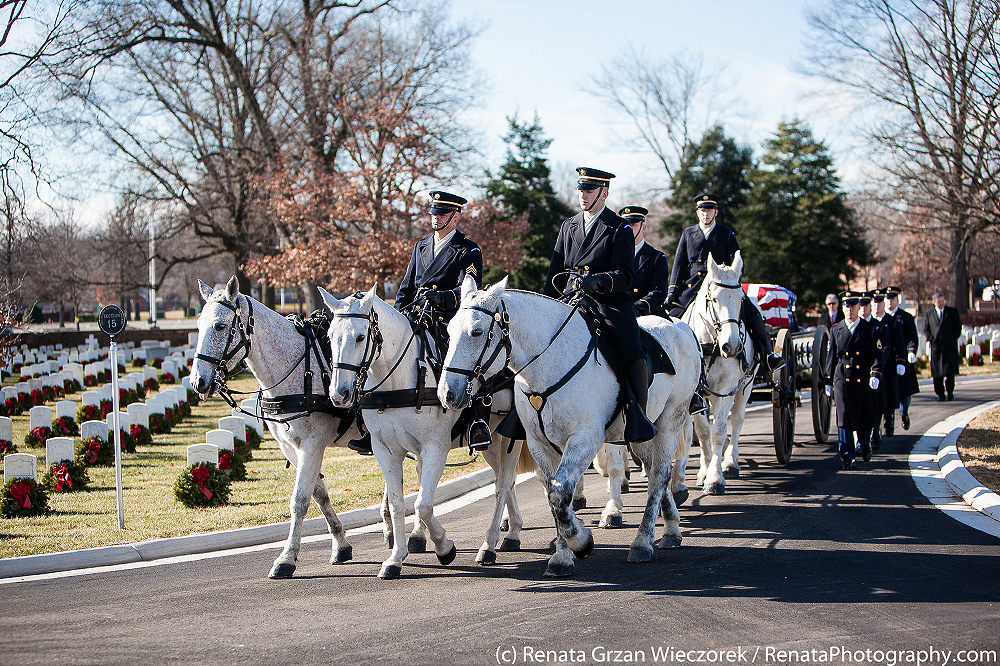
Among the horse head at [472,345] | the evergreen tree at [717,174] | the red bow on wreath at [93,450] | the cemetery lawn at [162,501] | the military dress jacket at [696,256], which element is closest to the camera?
the horse head at [472,345]

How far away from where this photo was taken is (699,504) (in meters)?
8.88

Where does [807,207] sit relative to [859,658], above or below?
above

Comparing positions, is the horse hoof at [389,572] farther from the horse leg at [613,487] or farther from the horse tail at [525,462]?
the horse leg at [613,487]

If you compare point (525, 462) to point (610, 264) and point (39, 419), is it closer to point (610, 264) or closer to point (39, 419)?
point (610, 264)

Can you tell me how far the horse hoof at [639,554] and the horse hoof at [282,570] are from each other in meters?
2.67

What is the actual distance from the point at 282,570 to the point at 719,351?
5.30 meters

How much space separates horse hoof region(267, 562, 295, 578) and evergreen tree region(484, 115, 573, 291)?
34.5 metres

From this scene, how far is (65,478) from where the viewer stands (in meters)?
10.7

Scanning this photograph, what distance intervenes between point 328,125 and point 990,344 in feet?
76.6

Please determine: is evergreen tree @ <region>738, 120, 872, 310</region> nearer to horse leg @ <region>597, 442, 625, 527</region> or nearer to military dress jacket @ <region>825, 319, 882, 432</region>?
military dress jacket @ <region>825, 319, 882, 432</region>

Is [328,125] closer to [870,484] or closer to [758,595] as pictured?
[870,484]

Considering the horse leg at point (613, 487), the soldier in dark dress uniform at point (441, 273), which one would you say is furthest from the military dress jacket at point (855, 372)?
the soldier in dark dress uniform at point (441, 273)

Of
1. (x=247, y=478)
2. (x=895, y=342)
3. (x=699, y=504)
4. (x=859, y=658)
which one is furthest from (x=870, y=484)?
(x=247, y=478)

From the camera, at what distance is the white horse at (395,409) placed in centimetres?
630
